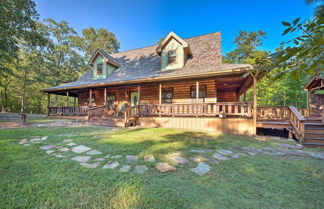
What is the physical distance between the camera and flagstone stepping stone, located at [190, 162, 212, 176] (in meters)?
2.68

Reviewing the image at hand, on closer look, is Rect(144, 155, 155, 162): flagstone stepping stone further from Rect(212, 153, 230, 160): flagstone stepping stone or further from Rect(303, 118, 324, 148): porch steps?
Rect(303, 118, 324, 148): porch steps

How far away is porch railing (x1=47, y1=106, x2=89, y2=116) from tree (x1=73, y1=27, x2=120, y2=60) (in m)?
Answer: 14.0

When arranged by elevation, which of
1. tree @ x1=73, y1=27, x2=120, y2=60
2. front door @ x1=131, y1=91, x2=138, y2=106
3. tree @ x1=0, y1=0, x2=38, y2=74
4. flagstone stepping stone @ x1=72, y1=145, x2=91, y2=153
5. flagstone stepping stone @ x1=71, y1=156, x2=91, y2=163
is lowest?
flagstone stepping stone @ x1=71, y1=156, x2=91, y2=163

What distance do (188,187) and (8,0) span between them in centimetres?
1589

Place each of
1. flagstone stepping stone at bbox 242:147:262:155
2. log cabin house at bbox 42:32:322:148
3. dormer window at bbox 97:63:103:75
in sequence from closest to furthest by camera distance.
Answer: flagstone stepping stone at bbox 242:147:262:155, log cabin house at bbox 42:32:322:148, dormer window at bbox 97:63:103:75

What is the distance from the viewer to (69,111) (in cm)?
1230

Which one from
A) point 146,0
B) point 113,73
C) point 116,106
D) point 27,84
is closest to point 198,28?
point 146,0

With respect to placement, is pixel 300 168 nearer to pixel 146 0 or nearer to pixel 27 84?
pixel 146 0

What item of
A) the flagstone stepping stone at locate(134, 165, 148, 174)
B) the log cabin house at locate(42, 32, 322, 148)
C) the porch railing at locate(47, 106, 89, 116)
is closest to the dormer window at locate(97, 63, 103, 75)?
the log cabin house at locate(42, 32, 322, 148)

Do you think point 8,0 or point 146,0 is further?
point 146,0

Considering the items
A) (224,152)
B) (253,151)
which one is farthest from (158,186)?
(253,151)

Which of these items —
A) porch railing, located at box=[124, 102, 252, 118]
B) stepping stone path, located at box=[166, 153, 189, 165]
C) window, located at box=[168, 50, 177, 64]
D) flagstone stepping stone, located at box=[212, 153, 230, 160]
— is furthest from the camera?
window, located at box=[168, 50, 177, 64]

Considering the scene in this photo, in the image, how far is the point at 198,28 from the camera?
A: 18.9 meters

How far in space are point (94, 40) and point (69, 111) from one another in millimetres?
17774
